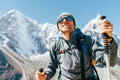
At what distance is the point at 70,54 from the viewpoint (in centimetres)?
824

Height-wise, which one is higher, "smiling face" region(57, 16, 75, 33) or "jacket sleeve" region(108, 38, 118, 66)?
"smiling face" region(57, 16, 75, 33)

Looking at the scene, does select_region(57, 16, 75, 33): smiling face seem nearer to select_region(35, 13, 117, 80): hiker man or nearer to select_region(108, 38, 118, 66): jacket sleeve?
select_region(35, 13, 117, 80): hiker man

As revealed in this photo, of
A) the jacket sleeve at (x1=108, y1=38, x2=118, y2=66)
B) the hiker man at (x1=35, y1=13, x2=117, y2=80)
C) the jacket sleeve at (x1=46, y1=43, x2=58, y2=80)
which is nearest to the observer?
the jacket sleeve at (x1=108, y1=38, x2=118, y2=66)

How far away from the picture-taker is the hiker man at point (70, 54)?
800 centimetres

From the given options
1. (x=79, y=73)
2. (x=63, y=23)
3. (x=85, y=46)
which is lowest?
(x=79, y=73)

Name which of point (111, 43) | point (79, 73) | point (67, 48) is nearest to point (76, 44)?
point (67, 48)

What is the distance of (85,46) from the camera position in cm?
820

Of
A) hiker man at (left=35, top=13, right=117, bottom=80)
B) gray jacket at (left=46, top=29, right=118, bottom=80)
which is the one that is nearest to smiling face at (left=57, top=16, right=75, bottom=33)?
hiker man at (left=35, top=13, right=117, bottom=80)

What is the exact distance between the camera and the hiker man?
8.00m

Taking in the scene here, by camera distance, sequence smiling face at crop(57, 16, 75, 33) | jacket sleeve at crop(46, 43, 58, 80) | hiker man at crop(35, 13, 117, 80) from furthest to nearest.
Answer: jacket sleeve at crop(46, 43, 58, 80) → smiling face at crop(57, 16, 75, 33) → hiker man at crop(35, 13, 117, 80)

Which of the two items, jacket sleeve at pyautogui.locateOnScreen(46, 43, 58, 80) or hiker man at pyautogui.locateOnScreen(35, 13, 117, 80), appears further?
jacket sleeve at pyautogui.locateOnScreen(46, 43, 58, 80)

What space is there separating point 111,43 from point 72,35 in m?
1.53

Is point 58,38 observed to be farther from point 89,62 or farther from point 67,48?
point 89,62

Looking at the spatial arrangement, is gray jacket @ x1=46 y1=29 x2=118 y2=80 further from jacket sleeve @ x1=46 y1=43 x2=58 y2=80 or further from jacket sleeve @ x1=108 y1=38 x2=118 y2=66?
jacket sleeve @ x1=108 y1=38 x2=118 y2=66
